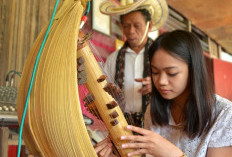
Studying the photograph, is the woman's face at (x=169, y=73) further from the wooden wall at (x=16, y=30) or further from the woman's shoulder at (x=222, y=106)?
the wooden wall at (x=16, y=30)

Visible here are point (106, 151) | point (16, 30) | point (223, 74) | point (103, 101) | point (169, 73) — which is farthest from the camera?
point (223, 74)

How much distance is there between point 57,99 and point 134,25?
147 cm

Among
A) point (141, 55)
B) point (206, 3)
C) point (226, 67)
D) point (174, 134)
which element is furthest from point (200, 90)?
A: point (226, 67)

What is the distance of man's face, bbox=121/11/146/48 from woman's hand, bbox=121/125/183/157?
124 cm

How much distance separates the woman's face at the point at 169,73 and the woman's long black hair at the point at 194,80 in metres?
0.02

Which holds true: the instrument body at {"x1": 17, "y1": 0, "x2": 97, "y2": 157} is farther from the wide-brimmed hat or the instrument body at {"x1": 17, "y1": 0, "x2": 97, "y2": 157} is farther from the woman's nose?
the wide-brimmed hat

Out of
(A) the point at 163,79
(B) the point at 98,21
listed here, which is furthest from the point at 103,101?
(B) the point at 98,21

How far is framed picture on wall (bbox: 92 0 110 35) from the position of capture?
242cm

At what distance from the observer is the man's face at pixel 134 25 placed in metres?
1.86

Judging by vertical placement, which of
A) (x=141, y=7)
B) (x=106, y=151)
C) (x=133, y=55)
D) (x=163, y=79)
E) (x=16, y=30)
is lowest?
(x=106, y=151)

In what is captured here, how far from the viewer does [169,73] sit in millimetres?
938

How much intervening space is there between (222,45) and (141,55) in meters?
4.17

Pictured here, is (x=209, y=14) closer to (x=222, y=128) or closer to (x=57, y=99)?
(x=222, y=128)

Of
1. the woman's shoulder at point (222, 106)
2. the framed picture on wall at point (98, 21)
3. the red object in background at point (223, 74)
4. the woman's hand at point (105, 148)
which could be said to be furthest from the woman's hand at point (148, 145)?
the red object in background at point (223, 74)
